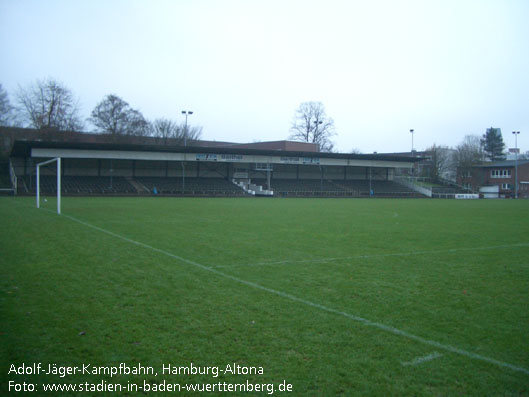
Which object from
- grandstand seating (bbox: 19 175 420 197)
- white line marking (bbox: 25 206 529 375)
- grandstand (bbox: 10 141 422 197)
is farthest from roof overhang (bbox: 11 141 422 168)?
white line marking (bbox: 25 206 529 375)

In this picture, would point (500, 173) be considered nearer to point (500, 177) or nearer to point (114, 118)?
point (500, 177)

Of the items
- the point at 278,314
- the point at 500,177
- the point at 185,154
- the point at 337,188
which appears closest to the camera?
the point at 278,314

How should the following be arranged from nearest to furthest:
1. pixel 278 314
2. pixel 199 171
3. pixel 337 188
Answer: pixel 278 314
pixel 199 171
pixel 337 188

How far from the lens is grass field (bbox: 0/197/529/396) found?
3.98 meters

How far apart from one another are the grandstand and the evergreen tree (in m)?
46.9

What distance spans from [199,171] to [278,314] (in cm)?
5137

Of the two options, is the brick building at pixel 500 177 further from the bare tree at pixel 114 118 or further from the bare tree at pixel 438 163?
the bare tree at pixel 114 118

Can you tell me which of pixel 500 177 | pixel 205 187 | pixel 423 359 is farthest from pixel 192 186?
pixel 500 177

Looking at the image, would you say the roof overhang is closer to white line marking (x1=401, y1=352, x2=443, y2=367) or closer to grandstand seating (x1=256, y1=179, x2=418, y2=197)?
grandstand seating (x1=256, y1=179, x2=418, y2=197)

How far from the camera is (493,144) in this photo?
99000 mm

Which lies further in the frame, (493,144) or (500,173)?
(493,144)

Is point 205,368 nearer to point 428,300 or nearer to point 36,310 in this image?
point 36,310

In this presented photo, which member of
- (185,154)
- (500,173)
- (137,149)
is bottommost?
(500,173)

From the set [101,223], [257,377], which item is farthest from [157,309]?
[101,223]
